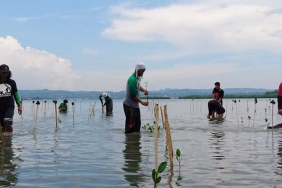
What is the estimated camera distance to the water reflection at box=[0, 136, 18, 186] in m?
5.27

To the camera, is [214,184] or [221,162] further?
[221,162]

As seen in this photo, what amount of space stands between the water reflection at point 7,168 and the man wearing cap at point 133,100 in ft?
10.5

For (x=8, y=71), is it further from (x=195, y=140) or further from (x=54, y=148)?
(x=195, y=140)

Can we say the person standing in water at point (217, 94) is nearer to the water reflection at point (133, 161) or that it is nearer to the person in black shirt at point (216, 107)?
the person in black shirt at point (216, 107)

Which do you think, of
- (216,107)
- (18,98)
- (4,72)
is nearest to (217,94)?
(216,107)

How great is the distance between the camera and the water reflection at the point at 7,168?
5.27 m

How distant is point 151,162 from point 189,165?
66cm

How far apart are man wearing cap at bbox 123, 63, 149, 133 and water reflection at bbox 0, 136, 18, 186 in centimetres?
321

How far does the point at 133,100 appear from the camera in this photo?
10344 millimetres

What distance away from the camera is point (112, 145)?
8898 millimetres

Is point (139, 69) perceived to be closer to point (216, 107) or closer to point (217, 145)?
point (217, 145)

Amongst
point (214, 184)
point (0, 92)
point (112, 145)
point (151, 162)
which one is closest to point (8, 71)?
point (0, 92)

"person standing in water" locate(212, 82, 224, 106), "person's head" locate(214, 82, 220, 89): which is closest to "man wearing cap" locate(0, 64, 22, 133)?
"person's head" locate(214, 82, 220, 89)

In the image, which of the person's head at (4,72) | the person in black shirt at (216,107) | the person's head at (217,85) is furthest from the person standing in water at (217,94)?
the person's head at (4,72)
